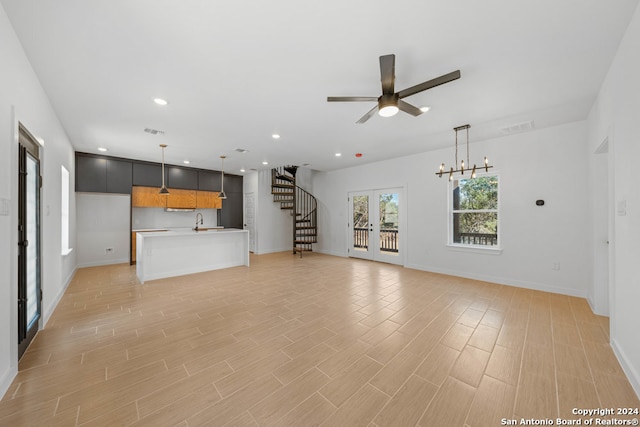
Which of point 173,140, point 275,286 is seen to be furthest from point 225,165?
point 275,286

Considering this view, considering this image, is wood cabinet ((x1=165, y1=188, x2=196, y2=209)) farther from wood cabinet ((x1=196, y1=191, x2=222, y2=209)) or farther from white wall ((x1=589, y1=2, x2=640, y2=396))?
white wall ((x1=589, y1=2, x2=640, y2=396))

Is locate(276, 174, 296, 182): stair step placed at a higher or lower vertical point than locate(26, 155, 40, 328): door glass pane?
higher

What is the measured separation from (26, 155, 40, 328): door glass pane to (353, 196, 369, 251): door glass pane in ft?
20.6

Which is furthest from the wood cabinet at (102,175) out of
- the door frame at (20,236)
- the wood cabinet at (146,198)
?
the door frame at (20,236)

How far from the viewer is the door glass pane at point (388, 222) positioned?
643cm

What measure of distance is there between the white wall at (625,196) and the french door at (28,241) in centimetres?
522

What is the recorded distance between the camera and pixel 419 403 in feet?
5.67

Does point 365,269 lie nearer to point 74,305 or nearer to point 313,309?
point 313,309

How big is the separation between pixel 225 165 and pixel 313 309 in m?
5.42

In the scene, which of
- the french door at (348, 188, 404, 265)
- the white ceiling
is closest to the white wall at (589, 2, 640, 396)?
the white ceiling

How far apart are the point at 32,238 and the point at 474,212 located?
682cm

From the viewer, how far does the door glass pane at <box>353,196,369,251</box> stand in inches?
279

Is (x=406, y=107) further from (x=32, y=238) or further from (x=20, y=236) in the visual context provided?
(x=32, y=238)

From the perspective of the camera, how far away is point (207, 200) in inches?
306
